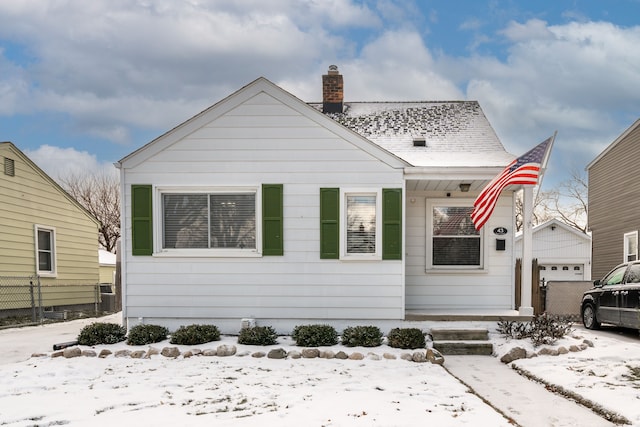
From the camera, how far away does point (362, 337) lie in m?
7.61

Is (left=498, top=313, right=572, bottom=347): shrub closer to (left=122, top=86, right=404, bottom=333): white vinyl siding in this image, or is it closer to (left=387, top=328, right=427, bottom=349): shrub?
(left=387, top=328, right=427, bottom=349): shrub

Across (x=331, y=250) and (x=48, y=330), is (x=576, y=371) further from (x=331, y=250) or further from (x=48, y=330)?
(x=48, y=330)

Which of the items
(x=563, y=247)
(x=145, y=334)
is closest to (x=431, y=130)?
(x=145, y=334)

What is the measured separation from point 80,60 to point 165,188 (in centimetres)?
809

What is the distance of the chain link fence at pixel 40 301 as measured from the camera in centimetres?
1206

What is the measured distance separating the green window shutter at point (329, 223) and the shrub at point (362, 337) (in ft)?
4.47

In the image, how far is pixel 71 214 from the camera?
1548 cm

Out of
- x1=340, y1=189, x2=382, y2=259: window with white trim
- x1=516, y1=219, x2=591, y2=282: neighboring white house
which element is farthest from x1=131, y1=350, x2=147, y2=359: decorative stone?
x1=516, y1=219, x2=591, y2=282: neighboring white house

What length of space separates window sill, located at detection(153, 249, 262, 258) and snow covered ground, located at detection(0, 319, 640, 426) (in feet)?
5.24

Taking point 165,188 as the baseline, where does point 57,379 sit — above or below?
below

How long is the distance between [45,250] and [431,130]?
1197 centimetres

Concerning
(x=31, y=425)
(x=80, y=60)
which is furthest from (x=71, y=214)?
(x=31, y=425)

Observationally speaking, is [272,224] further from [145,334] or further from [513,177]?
[513,177]

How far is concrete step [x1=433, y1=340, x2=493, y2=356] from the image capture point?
7.66 metres
